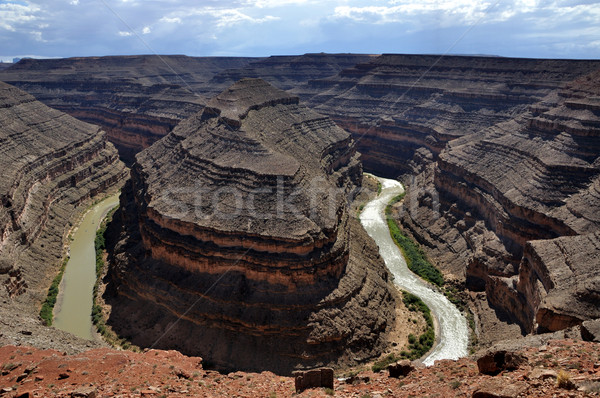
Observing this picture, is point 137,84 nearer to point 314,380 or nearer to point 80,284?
point 80,284

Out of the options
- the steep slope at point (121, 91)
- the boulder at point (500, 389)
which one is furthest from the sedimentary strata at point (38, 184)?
the boulder at point (500, 389)

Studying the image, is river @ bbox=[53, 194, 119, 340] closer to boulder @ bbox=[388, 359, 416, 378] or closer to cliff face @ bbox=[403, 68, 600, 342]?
boulder @ bbox=[388, 359, 416, 378]

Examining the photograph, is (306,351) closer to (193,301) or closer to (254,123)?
(193,301)

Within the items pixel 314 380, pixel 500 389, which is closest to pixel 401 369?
pixel 314 380

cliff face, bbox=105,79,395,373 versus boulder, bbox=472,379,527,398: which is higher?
boulder, bbox=472,379,527,398

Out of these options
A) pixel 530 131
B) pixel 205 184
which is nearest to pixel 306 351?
pixel 205 184

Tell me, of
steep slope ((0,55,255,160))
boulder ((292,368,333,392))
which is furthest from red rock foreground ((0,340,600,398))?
steep slope ((0,55,255,160))
